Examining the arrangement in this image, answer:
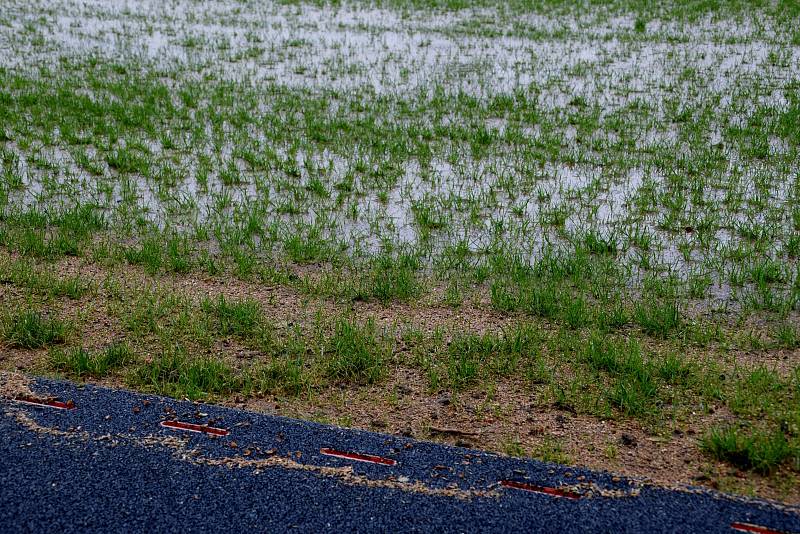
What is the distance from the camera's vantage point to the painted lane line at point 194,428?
3723mm

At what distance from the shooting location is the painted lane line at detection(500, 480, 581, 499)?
3.29 metres

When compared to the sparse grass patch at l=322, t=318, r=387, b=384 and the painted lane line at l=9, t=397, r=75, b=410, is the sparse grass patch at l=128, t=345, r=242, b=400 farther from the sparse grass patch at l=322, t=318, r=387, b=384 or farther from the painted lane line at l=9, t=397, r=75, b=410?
the sparse grass patch at l=322, t=318, r=387, b=384

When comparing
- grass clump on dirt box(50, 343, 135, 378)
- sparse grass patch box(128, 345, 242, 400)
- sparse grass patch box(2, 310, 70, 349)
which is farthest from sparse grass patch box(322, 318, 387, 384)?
sparse grass patch box(2, 310, 70, 349)

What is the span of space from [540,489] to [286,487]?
1021 millimetres

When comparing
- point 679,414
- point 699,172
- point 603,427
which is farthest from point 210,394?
point 699,172

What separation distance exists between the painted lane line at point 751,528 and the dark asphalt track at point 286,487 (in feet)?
0.06

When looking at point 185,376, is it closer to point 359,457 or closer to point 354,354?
point 354,354

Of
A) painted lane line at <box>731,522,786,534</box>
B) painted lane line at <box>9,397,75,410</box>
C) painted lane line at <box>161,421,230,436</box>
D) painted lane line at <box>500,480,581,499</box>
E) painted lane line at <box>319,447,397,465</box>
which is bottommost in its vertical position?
painted lane line at <box>9,397,75,410</box>

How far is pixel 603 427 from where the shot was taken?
3826mm

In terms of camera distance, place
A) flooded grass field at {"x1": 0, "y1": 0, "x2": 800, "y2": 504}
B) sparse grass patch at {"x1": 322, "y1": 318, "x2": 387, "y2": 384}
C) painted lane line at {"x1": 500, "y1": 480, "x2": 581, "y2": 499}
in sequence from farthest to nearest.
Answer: sparse grass patch at {"x1": 322, "y1": 318, "x2": 387, "y2": 384} → flooded grass field at {"x1": 0, "y1": 0, "x2": 800, "y2": 504} → painted lane line at {"x1": 500, "y1": 480, "x2": 581, "y2": 499}

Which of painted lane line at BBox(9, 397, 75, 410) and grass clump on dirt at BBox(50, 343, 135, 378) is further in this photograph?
grass clump on dirt at BBox(50, 343, 135, 378)

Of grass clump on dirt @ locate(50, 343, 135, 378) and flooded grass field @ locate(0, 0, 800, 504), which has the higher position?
flooded grass field @ locate(0, 0, 800, 504)

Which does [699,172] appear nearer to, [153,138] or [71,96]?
[153,138]

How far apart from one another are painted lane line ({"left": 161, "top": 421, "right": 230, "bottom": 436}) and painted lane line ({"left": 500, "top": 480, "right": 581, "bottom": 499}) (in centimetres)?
127
